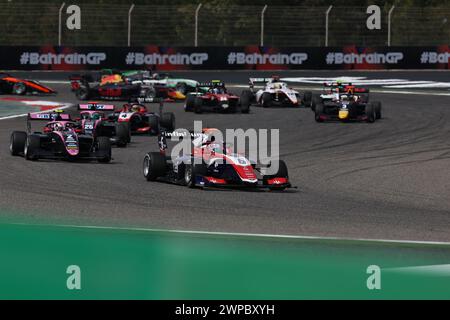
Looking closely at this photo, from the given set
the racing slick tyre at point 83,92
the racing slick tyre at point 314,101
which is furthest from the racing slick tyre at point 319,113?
the racing slick tyre at point 83,92

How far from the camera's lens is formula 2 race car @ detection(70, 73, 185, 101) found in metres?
33.8

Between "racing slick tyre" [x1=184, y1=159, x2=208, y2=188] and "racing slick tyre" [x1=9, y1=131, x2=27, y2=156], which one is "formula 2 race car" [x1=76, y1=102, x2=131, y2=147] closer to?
"racing slick tyre" [x1=9, y1=131, x2=27, y2=156]

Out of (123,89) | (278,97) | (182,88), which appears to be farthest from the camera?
(182,88)

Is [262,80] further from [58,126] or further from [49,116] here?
[58,126]

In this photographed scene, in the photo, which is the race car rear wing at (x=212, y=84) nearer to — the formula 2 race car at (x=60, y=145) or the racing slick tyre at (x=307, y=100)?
the racing slick tyre at (x=307, y=100)

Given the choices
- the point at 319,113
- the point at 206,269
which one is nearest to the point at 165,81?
the point at 319,113

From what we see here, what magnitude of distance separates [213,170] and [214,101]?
14751 mm

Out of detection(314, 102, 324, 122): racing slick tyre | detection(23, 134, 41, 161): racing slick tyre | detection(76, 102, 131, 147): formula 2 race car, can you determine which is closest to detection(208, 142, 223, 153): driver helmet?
detection(23, 134, 41, 161): racing slick tyre

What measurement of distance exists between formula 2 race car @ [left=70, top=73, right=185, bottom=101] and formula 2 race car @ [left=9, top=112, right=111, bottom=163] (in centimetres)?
1451

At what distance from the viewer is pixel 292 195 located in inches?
594

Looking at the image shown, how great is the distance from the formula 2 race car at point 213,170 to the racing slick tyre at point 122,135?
5.33m

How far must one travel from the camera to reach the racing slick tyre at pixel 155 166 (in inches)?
632

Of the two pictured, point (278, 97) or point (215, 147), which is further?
point (278, 97)
